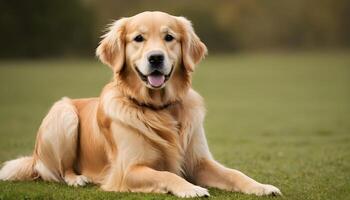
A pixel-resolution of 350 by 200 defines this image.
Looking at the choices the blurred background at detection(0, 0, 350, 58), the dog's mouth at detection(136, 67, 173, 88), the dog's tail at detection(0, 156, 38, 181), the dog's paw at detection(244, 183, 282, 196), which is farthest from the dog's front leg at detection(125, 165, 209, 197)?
the blurred background at detection(0, 0, 350, 58)

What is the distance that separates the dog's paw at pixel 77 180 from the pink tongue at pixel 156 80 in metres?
1.28

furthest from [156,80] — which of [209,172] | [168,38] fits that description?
[209,172]

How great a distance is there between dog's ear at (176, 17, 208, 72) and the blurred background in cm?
3991

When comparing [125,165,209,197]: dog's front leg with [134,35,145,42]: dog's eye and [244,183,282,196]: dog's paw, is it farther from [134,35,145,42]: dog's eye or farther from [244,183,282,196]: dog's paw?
[134,35,145,42]: dog's eye

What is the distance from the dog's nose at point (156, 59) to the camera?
5758 mm

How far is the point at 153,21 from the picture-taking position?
6016 millimetres

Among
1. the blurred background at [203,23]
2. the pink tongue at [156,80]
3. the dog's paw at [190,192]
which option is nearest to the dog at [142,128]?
the pink tongue at [156,80]

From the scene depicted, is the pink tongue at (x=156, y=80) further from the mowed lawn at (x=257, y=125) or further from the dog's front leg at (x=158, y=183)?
the mowed lawn at (x=257, y=125)

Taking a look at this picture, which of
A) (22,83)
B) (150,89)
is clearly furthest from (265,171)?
(22,83)

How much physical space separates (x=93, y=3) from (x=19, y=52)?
10.9 meters

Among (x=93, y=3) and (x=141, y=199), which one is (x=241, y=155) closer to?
(x=141, y=199)

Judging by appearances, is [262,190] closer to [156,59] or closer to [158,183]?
[158,183]

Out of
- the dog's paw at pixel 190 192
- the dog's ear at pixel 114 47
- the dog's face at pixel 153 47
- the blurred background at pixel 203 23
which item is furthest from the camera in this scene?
the blurred background at pixel 203 23

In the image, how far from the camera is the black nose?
5.76m
